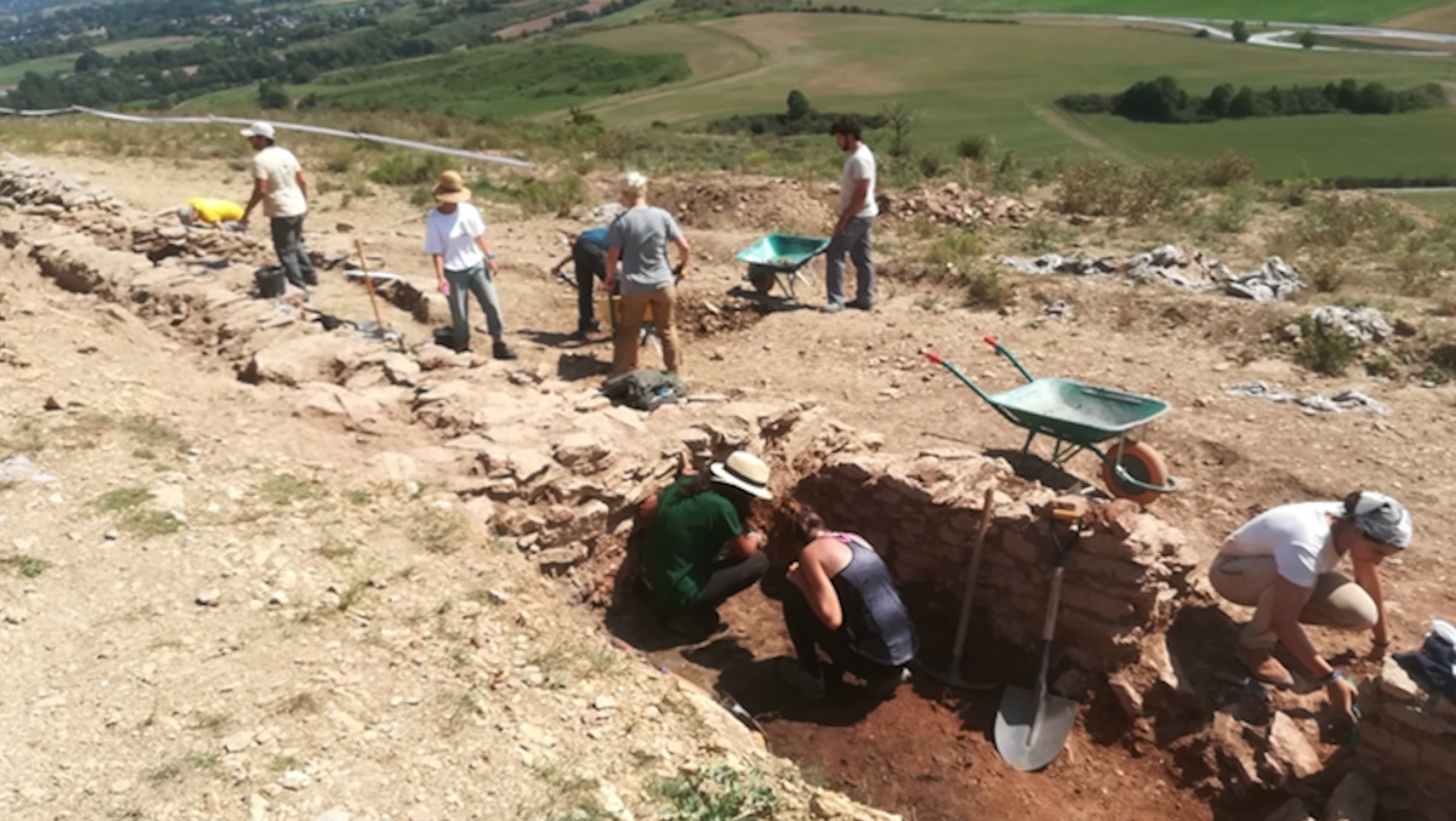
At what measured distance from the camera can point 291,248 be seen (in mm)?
8992

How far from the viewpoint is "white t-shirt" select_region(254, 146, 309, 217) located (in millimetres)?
8359

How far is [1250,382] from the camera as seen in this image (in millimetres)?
7879

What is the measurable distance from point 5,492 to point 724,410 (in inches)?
148

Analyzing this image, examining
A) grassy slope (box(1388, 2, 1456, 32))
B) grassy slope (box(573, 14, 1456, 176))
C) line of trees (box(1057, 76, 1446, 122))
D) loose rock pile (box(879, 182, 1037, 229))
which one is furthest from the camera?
grassy slope (box(1388, 2, 1456, 32))

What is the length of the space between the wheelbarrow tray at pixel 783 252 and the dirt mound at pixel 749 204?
352cm

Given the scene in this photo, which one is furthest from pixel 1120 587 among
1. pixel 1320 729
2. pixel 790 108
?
pixel 790 108

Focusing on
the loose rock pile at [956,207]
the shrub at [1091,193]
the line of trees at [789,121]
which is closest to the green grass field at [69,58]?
the line of trees at [789,121]

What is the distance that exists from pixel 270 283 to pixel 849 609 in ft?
19.8

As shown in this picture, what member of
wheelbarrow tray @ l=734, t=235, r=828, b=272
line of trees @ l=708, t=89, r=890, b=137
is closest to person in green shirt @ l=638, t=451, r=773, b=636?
wheelbarrow tray @ l=734, t=235, r=828, b=272

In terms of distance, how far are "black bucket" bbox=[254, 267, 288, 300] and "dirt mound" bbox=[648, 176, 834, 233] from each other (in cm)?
665

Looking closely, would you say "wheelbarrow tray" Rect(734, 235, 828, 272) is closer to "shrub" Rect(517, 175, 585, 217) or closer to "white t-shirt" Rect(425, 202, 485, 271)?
"white t-shirt" Rect(425, 202, 485, 271)

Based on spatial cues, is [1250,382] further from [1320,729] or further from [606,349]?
[606,349]

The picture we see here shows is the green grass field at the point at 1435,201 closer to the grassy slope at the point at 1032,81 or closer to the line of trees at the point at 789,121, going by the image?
the grassy slope at the point at 1032,81

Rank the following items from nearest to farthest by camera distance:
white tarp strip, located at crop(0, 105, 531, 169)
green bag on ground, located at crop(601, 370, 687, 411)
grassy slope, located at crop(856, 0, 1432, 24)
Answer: green bag on ground, located at crop(601, 370, 687, 411) → white tarp strip, located at crop(0, 105, 531, 169) → grassy slope, located at crop(856, 0, 1432, 24)
